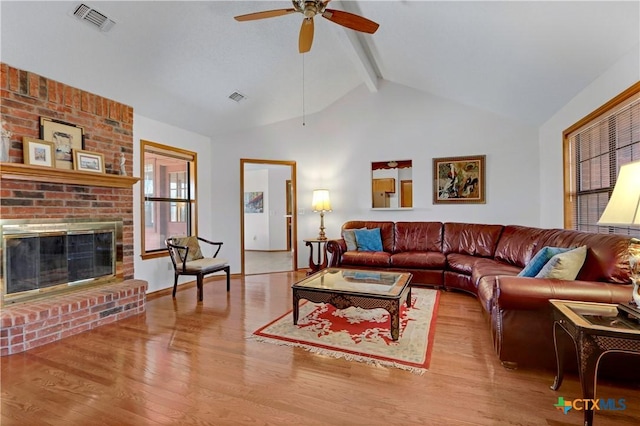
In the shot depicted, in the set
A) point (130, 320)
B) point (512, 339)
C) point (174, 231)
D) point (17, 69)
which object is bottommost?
point (130, 320)

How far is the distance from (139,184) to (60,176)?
113 cm

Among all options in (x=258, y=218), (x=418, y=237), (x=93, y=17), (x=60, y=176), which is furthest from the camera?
(x=258, y=218)

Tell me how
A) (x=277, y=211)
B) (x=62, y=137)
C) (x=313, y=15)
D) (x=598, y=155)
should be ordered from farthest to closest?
(x=277, y=211) → (x=598, y=155) → (x=62, y=137) → (x=313, y=15)

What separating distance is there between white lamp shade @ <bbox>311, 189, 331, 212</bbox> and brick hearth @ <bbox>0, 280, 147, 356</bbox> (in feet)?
9.23

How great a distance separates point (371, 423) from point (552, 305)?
1296 millimetres

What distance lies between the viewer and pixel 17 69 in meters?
2.60

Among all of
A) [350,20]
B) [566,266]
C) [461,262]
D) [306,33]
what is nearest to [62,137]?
[306,33]

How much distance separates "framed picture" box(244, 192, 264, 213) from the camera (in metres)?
8.40

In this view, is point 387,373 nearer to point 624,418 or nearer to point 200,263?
point 624,418

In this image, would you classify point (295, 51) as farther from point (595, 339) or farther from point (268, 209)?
point (268, 209)

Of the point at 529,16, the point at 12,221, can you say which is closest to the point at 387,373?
the point at 529,16

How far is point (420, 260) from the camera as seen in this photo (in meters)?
4.21

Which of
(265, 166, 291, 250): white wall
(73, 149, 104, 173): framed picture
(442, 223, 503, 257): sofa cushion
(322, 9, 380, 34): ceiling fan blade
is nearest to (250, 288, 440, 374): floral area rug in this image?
(442, 223, 503, 257): sofa cushion

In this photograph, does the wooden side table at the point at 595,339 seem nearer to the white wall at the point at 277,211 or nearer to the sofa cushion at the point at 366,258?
the sofa cushion at the point at 366,258
